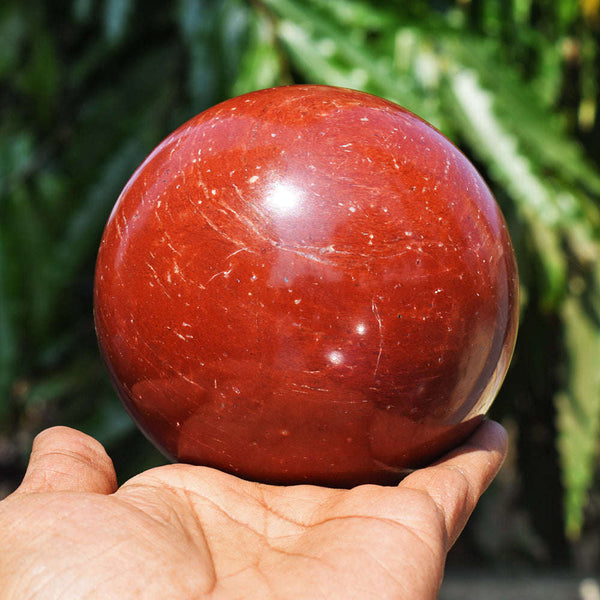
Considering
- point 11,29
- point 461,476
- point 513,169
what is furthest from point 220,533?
point 11,29

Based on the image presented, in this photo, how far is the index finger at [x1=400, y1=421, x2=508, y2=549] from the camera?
112cm

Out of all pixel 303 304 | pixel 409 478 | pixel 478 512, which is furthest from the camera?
pixel 478 512

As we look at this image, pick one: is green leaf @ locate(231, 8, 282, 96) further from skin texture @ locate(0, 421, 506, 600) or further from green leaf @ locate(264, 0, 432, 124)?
skin texture @ locate(0, 421, 506, 600)

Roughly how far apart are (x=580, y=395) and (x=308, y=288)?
1533mm

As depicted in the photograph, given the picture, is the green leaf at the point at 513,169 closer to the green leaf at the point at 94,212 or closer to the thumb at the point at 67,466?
the green leaf at the point at 94,212

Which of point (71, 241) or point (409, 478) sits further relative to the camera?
point (71, 241)

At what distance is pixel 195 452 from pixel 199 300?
0.86 feet

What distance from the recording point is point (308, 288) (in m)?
1.02

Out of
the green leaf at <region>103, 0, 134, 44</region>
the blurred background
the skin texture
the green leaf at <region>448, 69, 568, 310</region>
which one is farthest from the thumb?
the green leaf at <region>103, 0, 134, 44</region>

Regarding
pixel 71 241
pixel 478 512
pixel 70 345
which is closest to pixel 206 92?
pixel 71 241

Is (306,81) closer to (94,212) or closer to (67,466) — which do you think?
(94,212)

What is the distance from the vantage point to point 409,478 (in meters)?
1.15

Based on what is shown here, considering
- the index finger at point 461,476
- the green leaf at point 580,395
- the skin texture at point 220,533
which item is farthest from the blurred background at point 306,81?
the skin texture at point 220,533

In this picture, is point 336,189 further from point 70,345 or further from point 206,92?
point 70,345
